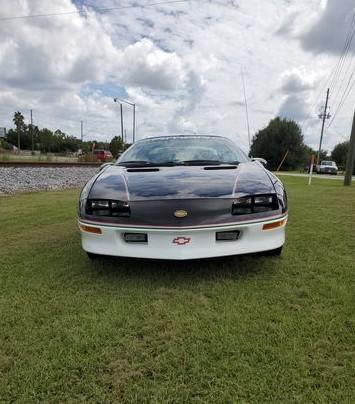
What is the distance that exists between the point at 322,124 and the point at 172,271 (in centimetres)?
4712

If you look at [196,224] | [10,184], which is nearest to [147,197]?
[196,224]

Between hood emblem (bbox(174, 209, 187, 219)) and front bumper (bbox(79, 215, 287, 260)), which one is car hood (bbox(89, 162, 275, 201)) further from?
front bumper (bbox(79, 215, 287, 260))

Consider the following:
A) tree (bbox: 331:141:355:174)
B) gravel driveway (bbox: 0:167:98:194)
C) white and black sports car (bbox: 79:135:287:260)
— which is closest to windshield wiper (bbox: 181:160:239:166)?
white and black sports car (bbox: 79:135:287:260)

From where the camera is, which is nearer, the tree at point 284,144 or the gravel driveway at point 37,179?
the gravel driveway at point 37,179

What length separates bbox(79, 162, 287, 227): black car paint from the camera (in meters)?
2.61

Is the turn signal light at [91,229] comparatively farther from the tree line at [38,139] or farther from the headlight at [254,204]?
the tree line at [38,139]

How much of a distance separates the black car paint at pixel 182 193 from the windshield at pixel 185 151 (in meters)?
0.56

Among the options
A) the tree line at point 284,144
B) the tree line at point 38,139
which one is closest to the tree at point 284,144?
the tree line at point 284,144

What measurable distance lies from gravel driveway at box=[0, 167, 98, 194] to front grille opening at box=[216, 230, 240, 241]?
25.1 ft

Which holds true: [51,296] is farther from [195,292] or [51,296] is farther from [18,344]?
[195,292]

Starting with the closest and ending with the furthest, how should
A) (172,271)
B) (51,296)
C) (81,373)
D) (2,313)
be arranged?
(81,373) < (2,313) < (51,296) < (172,271)

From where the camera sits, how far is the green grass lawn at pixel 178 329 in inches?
63.8

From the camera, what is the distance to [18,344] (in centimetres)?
196

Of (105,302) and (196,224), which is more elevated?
(196,224)
